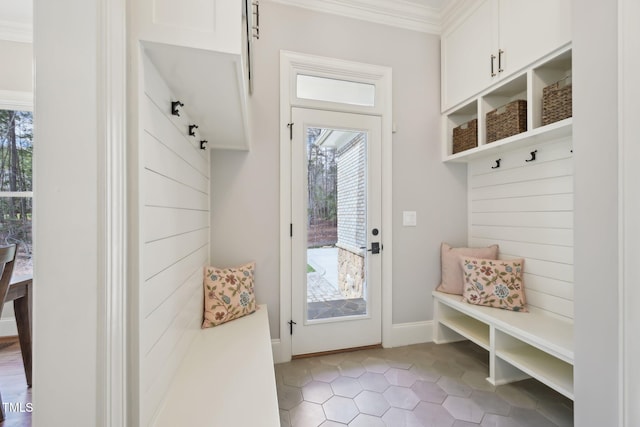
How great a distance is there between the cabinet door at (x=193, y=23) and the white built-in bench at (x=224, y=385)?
117 centimetres

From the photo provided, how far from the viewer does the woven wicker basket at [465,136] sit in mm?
2064

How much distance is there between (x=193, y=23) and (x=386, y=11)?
6.81ft

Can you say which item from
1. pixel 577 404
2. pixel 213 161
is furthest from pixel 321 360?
pixel 213 161

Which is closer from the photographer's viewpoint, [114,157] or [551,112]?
[114,157]

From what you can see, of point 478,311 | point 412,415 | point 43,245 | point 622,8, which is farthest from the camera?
point 478,311

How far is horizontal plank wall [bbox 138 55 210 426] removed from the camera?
78cm

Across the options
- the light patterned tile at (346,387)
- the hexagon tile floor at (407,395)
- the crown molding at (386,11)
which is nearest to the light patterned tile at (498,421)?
the hexagon tile floor at (407,395)

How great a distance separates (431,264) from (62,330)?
237cm

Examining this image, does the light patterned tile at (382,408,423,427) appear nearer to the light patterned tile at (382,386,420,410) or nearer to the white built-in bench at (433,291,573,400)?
the light patterned tile at (382,386,420,410)

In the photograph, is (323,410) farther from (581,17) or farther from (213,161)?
(581,17)

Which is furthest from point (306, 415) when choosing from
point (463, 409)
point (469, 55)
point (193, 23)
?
point (469, 55)

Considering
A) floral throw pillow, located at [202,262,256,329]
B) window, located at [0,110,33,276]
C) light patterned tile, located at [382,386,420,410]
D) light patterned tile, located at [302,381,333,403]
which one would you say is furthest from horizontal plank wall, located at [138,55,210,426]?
window, located at [0,110,33,276]

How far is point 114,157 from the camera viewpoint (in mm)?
635

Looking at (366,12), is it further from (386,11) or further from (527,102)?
(527,102)
